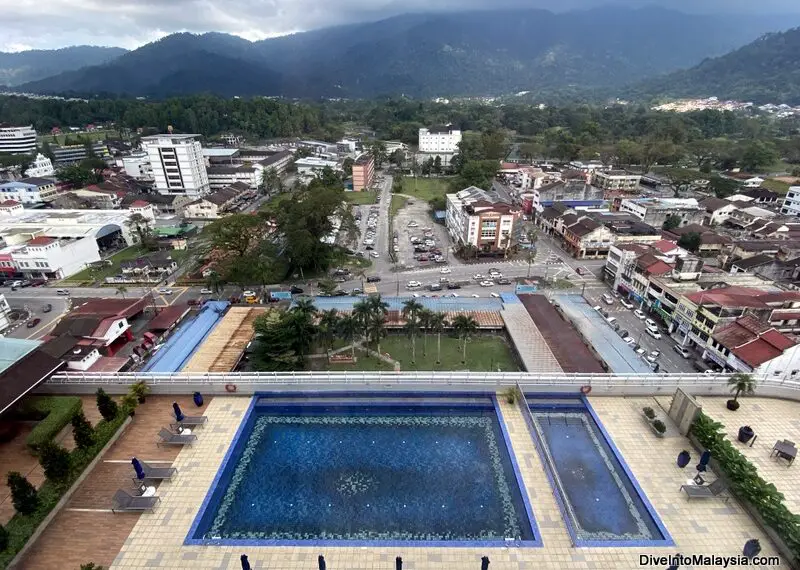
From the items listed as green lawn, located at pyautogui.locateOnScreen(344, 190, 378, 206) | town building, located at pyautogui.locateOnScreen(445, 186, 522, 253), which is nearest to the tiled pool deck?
town building, located at pyautogui.locateOnScreen(445, 186, 522, 253)

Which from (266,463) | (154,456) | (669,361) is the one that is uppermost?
(154,456)

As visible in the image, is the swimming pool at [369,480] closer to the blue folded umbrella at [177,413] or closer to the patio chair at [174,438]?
the patio chair at [174,438]

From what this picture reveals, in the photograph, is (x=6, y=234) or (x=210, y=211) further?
(x=210, y=211)

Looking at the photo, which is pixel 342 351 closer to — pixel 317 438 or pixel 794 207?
pixel 317 438

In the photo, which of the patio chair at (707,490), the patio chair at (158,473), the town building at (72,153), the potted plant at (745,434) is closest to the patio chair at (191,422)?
the patio chair at (158,473)

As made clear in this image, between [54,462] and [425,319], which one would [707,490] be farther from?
[54,462]

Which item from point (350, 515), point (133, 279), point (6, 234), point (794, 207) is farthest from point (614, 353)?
point (6, 234)
